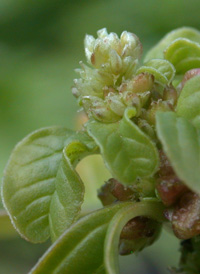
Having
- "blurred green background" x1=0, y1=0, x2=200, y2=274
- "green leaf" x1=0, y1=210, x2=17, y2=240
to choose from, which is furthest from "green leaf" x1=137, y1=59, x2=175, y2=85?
"blurred green background" x1=0, y1=0, x2=200, y2=274

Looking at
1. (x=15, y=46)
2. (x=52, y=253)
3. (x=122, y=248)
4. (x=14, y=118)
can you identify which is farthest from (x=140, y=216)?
(x=15, y=46)

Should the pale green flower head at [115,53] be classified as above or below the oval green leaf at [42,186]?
above

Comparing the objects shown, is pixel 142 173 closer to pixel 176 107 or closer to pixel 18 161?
pixel 176 107

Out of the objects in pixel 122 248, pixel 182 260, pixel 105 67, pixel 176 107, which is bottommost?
pixel 182 260

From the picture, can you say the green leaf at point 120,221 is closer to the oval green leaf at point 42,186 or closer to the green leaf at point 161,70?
the oval green leaf at point 42,186

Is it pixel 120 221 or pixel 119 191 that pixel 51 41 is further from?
pixel 120 221

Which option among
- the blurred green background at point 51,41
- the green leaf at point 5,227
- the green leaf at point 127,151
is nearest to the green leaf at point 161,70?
the green leaf at point 127,151
